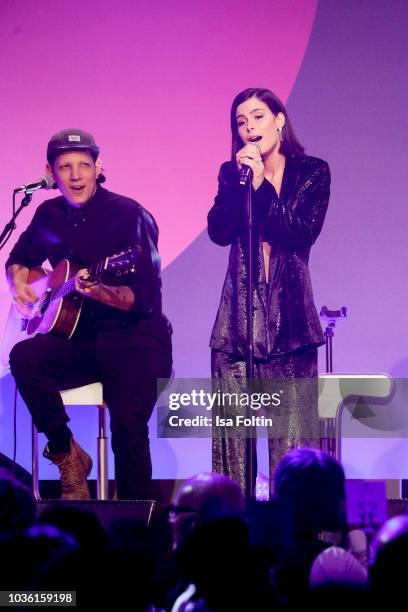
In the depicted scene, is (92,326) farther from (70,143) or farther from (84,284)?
(70,143)

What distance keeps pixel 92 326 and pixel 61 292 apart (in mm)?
254

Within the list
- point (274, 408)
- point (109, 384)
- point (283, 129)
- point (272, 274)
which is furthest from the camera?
point (283, 129)

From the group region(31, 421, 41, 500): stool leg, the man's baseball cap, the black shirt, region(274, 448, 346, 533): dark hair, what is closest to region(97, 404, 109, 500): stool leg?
region(31, 421, 41, 500): stool leg

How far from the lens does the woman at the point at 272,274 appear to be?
4.92 meters

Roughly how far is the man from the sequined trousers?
0.37 meters

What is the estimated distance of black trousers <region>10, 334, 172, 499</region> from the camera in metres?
4.65

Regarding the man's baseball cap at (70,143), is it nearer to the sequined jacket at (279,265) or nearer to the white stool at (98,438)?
the sequined jacket at (279,265)

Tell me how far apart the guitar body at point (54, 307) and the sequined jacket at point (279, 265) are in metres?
0.82

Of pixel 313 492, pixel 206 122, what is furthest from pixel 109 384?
→ pixel 313 492

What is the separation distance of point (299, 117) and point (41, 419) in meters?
2.19

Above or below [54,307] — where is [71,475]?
below

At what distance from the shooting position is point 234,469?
4863 millimetres

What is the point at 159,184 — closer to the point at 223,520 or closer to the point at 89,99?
the point at 89,99

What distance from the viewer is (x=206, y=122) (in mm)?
5340
